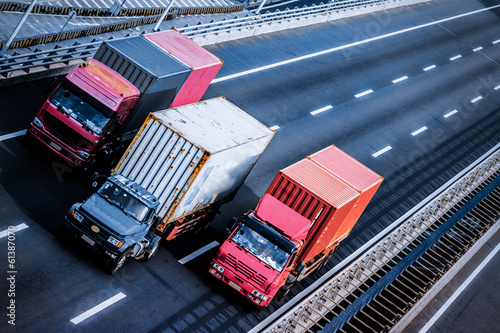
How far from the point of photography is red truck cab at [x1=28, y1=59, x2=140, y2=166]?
2112 cm

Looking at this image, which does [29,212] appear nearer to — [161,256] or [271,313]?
[161,256]

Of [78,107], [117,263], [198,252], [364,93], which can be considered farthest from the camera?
[364,93]

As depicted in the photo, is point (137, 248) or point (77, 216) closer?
point (77, 216)

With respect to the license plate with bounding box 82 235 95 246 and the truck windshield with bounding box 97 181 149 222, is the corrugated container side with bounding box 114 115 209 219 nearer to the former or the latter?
the truck windshield with bounding box 97 181 149 222

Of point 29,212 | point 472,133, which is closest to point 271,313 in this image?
point 29,212

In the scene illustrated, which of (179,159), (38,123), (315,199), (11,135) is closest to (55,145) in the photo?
(38,123)

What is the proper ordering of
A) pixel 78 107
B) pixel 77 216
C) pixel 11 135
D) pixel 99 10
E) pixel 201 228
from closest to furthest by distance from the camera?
1. pixel 77 216
2. pixel 78 107
3. pixel 11 135
4. pixel 201 228
5. pixel 99 10

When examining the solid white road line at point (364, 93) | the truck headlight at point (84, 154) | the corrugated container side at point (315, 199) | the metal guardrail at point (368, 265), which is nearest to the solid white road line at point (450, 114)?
the solid white road line at point (364, 93)

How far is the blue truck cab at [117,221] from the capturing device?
18078mm

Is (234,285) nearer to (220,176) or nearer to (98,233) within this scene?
(220,176)

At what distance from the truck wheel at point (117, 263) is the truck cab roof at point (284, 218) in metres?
4.32

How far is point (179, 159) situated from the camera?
19.8 m

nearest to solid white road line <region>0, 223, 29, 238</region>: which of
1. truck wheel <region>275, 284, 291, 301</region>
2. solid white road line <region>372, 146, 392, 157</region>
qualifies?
truck wheel <region>275, 284, 291, 301</region>

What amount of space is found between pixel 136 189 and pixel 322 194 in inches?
233
